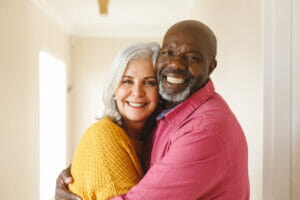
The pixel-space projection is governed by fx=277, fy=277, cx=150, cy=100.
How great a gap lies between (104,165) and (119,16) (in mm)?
3996

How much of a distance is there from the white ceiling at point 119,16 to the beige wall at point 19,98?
51 cm

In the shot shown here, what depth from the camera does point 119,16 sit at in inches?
185

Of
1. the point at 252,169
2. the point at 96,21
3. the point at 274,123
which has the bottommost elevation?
the point at 252,169

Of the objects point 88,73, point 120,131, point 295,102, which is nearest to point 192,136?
point 120,131

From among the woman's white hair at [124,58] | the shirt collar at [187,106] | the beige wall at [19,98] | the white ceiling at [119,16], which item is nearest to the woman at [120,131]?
the woman's white hair at [124,58]

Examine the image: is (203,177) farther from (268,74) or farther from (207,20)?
(207,20)

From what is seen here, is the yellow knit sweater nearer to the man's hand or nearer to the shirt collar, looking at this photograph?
the man's hand

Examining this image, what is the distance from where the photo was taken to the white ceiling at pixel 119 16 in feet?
12.9

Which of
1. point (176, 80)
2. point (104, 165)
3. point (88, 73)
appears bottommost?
point (104, 165)

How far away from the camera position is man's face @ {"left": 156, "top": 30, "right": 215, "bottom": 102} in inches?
45.4

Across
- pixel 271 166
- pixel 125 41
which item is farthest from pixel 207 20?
pixel 125 41

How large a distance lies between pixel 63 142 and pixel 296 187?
184 inches

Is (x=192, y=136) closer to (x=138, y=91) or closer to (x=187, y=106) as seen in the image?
(x=187, y=106)

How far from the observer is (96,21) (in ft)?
16.7
